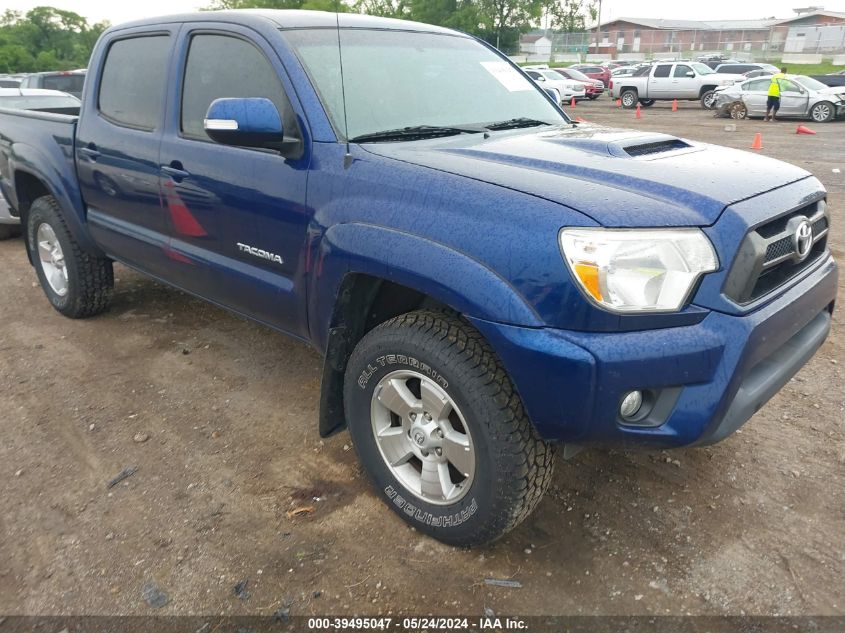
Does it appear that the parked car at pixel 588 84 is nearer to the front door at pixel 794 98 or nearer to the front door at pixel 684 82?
the front door at pixel 684 82

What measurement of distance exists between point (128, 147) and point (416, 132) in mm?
1785

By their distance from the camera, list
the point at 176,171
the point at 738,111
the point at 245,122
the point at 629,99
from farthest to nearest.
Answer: the point at 629,99 < the point at 738,111 < the point at 176,171 < the point at 245,122

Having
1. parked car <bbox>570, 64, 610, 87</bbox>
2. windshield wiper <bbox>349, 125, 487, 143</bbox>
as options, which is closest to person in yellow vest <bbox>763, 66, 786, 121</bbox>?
parked car <bbox>570, 64, 610, 87</bbox>

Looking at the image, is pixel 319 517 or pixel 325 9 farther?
pixel 325 9

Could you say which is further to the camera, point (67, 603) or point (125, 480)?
point (125, 480)

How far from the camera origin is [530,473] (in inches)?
87.0

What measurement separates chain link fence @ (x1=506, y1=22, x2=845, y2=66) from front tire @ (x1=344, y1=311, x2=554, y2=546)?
51.3 meters

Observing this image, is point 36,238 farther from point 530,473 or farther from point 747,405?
point 747,405

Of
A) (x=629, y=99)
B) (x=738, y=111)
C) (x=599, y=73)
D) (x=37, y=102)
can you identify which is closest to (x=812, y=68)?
(x=599, y=73)

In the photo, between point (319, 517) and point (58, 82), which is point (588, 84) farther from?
point (319, 517)

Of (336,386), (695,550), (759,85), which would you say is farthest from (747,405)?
(759,85)

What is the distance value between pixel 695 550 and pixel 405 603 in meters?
1.10

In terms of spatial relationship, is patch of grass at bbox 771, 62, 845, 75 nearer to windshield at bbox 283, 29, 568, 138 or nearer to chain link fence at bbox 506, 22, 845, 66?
chain link fence at bbox 506, 22, 845, 66

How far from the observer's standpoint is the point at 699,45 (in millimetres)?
58781
